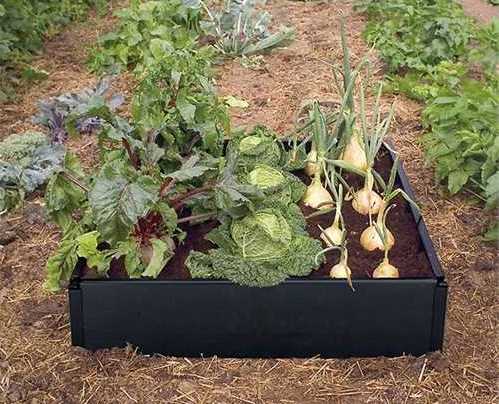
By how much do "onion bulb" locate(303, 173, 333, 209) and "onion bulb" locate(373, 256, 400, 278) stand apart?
0.48 meters

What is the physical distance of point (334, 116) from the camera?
409 centimetres

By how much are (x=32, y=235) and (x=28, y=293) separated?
53 cm

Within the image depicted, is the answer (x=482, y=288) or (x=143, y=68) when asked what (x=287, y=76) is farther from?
(x=482, y=288)

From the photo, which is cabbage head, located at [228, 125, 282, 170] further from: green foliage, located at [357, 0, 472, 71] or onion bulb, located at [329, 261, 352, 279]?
green foliage, located at [357, 0, 472, 71]

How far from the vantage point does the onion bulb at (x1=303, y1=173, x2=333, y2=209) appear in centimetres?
375

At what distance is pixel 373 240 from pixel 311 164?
0.62 m

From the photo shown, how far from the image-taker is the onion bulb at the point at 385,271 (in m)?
3.30

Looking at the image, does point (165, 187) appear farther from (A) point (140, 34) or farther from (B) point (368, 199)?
(A) point (140, 34)

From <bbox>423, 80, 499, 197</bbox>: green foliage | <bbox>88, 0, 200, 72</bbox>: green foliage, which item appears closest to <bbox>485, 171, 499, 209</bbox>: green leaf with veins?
<bbox>423, 80, 499, 197</bbox>: green foliage

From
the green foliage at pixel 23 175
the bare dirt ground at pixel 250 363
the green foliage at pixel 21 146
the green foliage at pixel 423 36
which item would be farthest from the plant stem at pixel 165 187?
the green foliage at pixel 423 36

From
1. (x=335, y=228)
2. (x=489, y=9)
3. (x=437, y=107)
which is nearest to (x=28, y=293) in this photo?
(x=335, y=228)

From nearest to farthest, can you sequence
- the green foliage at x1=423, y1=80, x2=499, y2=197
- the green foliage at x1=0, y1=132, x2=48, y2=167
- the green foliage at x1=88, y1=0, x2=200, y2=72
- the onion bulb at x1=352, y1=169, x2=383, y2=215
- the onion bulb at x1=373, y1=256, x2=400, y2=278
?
the onion bulb at x1=373, y1=256, x2=400, y2=278
the onion bulb at x1=352, y1=169, x2=383, y2=215
the green foliage at x1=423, y1=80, x2=499, y2=197
the green foliage at x1=0, y1=132, x2=48, y2=167
the green foliage at x1=88, y1=0, x2=200, y2=72

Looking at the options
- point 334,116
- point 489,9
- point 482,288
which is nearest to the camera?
point 482,288

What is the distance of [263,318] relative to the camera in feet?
10.6
